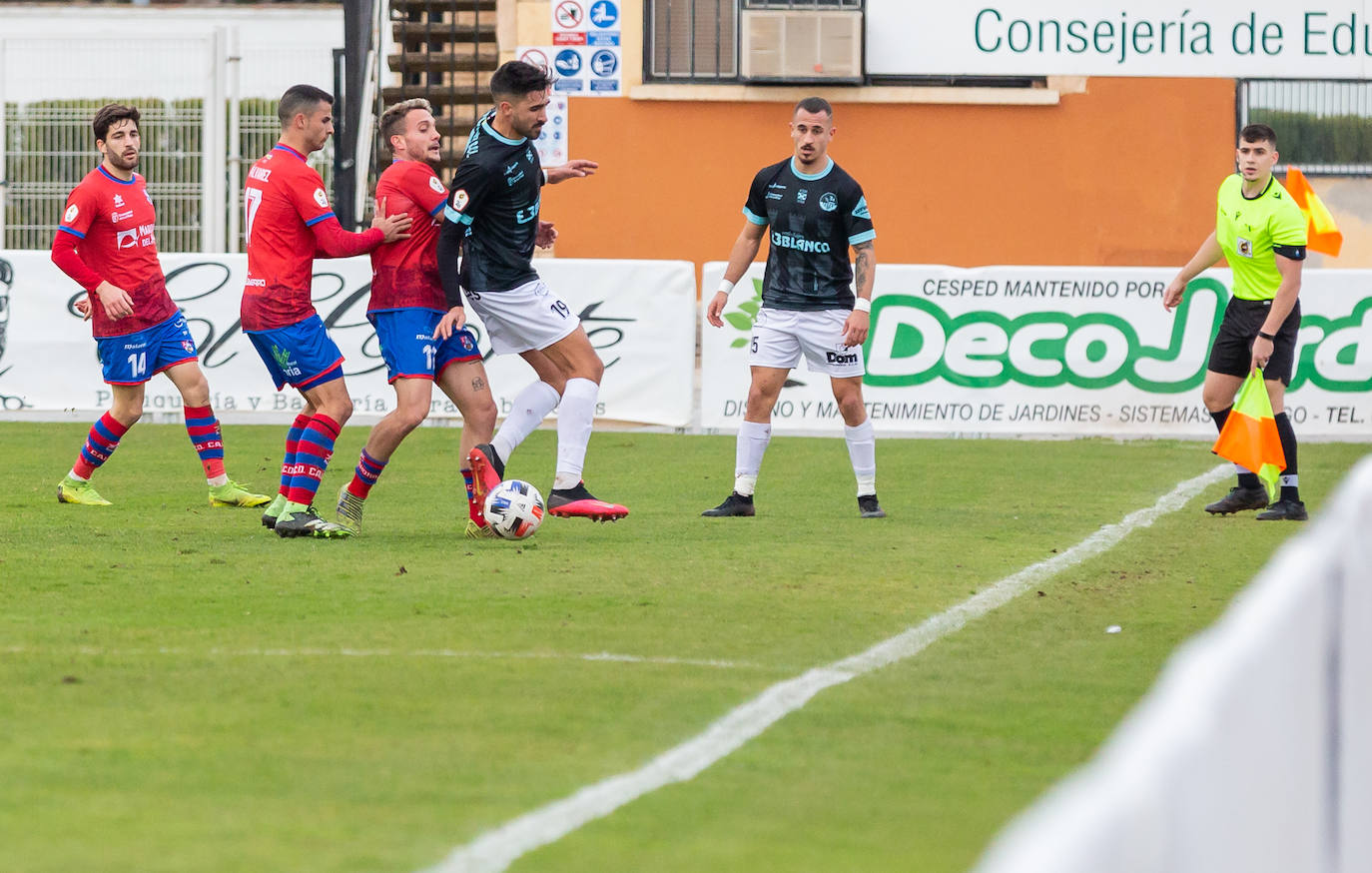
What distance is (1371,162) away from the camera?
24000mm

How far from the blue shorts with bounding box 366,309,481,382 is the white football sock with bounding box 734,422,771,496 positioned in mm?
1933

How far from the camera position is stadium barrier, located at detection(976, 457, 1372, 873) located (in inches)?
66.9

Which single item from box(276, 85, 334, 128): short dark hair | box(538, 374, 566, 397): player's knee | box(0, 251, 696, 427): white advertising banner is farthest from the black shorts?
box(0, 251, 696, 427): white advertising banner

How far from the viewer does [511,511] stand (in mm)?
8258

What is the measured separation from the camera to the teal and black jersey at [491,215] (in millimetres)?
8133

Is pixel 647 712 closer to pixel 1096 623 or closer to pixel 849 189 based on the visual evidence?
pixel 1096 623

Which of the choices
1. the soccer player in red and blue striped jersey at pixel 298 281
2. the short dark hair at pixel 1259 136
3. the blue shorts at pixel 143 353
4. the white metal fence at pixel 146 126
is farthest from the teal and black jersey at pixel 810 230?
the white metal fence at pixel 146 126

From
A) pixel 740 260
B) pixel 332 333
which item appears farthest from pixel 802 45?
pixel 740 260

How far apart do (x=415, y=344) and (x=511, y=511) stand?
33.0 inches

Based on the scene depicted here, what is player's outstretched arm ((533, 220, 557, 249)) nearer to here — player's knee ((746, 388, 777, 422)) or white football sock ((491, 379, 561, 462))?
white football sock ((491, 379, 561, 462))

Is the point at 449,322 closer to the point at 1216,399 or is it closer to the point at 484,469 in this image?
the point at 484,469

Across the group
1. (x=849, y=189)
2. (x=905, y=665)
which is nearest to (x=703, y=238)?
(x=849, y=189)

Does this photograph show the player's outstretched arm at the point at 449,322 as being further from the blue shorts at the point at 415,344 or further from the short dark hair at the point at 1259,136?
the short dark hair at the point at 1259,136

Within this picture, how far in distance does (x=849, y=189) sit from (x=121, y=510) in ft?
13.2
